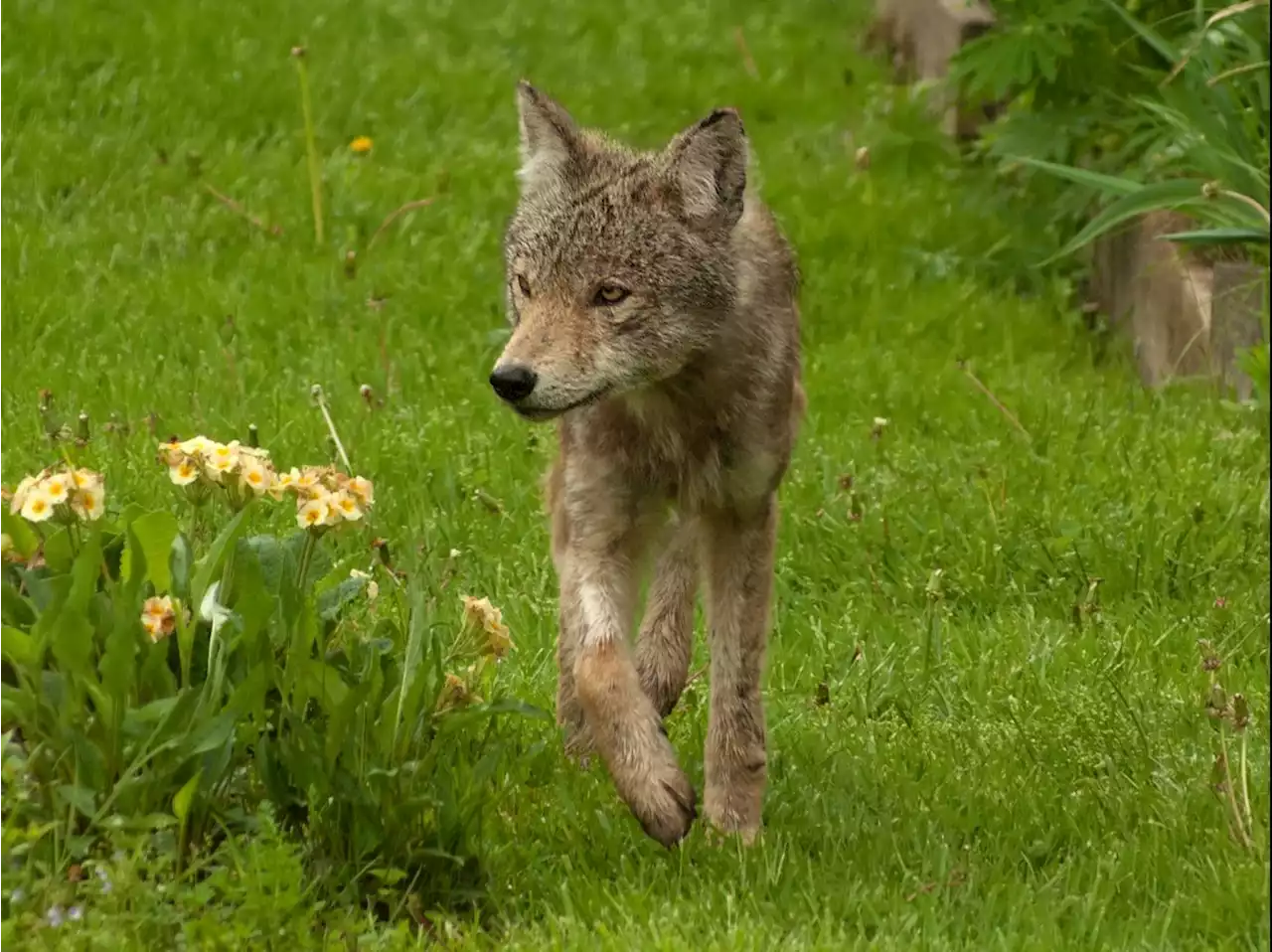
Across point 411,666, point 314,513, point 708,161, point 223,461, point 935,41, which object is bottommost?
point 411,666

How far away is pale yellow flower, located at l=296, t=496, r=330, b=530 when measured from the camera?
416cm

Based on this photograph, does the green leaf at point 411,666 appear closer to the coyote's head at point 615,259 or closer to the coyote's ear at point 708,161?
the coyote's head at point 615,259

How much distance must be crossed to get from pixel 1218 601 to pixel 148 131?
6.45 metres

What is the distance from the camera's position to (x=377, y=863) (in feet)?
13.7

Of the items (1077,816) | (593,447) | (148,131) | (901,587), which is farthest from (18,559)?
(148,131)

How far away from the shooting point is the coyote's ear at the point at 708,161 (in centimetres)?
506

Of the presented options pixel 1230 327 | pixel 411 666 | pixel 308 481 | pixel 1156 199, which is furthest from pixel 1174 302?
pixel 308 481

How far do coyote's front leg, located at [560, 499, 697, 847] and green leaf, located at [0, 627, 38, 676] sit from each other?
1.29 meters

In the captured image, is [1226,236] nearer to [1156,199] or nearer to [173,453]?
[1156,199]

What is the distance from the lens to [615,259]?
4914 millimetres

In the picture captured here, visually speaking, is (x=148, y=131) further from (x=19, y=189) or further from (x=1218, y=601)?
(x=1218, y=601)

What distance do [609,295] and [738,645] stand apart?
38.1 inches

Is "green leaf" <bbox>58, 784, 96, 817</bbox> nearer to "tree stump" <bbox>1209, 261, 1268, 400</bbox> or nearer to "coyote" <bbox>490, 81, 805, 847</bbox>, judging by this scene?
"coyote" <bbox>490, 81, 805, 847</bbox>

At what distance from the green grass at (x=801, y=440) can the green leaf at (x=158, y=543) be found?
2.37ft
